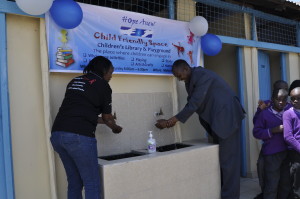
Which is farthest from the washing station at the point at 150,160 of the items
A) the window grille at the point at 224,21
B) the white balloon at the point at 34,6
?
the window grille at the point at 224,21

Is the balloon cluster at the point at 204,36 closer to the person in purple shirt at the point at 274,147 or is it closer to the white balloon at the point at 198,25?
the white balloon at the point at 198,25

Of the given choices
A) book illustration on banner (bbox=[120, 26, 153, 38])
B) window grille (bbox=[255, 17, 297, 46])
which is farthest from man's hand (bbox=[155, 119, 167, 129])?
window grille (bbox=[255, 17, 297, 46])

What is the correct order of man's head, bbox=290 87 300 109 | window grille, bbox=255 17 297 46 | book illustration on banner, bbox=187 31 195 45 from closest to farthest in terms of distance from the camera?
man's head, bbox=290 87 300 109
book illustration on banner, bbox=187 31 195 45
window grille, bbox=255 17 297 46

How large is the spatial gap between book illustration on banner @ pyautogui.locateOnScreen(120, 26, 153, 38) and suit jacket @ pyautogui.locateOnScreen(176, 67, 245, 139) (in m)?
0.72

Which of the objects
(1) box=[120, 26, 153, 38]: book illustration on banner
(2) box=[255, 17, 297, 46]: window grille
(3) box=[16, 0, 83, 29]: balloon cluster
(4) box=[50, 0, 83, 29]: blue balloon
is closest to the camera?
(3) box=[16, 0, 83, 29]: balloon cluster

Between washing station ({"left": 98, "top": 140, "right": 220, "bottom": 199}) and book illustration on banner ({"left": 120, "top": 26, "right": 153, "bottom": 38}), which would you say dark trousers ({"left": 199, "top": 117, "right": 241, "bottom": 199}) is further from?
book illustration on banner ({"left": 120, "top": 26, "right": 153, "bottom": 38})

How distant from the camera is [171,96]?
3953 mm

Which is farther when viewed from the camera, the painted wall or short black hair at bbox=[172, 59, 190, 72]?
short black hair at bbox=[172, 59, 190, 72]

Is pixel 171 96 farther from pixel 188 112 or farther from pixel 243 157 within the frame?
pixel 243 157

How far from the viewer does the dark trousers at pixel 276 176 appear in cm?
345

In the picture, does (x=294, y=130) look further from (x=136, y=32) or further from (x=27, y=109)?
(x=27, y=109)

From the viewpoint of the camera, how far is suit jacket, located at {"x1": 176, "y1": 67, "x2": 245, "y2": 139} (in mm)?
3498

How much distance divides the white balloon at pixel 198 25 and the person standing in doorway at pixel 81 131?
1.88 m

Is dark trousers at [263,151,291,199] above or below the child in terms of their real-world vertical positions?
below
